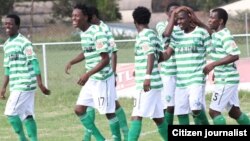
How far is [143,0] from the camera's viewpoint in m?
72.1

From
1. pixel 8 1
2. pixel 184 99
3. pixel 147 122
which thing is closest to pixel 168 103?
pixel 184 99

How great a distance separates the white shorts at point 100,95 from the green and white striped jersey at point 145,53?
63 cm

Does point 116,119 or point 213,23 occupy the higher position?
point 213,23

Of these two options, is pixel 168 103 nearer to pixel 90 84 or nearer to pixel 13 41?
pixel 90 84

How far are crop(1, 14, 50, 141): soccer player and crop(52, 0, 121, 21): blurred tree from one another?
45102mm

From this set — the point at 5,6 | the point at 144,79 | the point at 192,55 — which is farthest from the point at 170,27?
the point at 5,6

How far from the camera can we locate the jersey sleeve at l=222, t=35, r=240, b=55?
12.7 m

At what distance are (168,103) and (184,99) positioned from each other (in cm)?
98

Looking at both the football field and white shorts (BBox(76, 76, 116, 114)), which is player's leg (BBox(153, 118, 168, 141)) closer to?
white shorts (BBox(76, 76, 116, 114))

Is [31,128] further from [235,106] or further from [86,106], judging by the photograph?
[235,106]

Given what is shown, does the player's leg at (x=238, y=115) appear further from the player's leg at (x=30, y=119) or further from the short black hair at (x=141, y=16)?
the player's leg at (x=30, y=119)

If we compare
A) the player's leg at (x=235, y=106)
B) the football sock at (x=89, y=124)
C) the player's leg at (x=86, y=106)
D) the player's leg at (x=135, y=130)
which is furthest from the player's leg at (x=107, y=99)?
the player's leg at (x=235, y=106)

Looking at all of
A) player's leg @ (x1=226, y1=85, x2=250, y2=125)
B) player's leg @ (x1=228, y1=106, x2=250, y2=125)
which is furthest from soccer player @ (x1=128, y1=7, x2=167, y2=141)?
player's leg @ (x1=228, y1=106, x2=250, y2=125)
